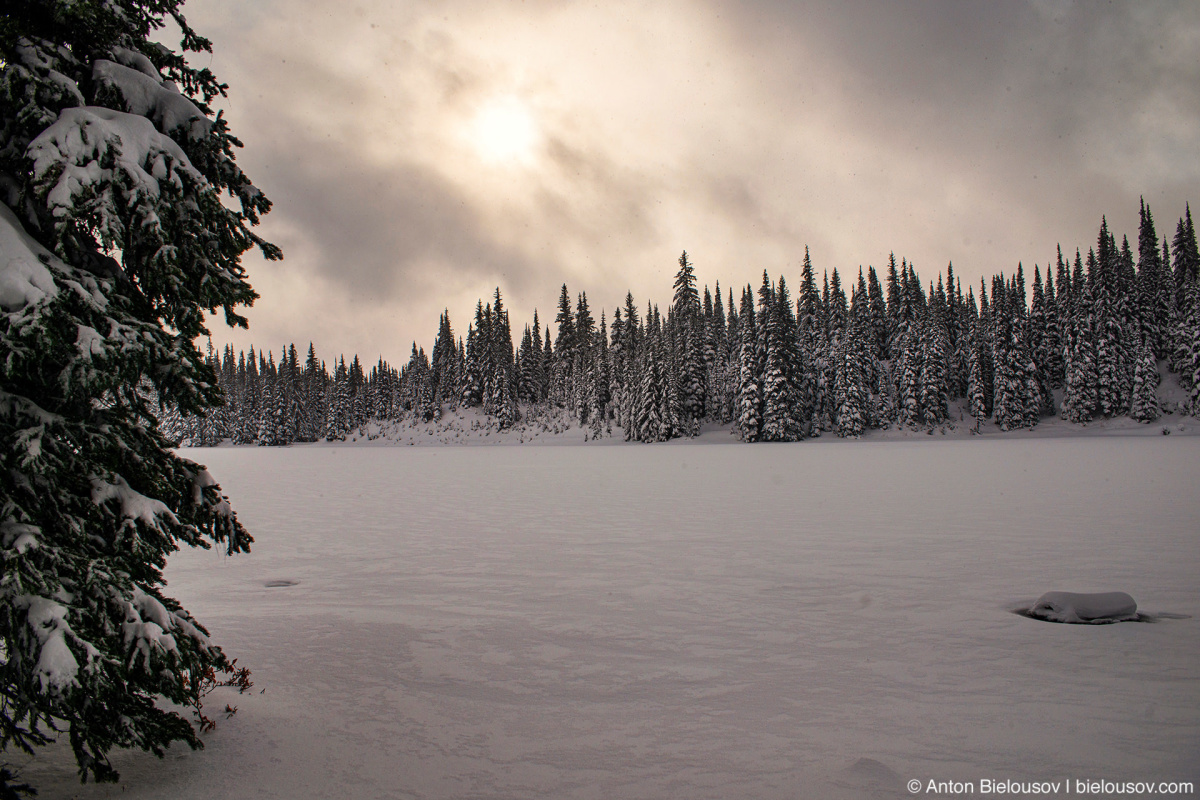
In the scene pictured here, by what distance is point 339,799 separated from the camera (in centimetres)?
347

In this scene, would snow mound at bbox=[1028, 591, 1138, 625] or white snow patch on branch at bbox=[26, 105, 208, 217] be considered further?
snow mound at bbox=[1028, 591, 1138, 625]

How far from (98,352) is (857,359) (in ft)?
244

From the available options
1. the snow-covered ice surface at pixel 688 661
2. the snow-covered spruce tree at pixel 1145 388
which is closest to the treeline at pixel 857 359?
the snow-covered spruce tree at pixel 1145 388

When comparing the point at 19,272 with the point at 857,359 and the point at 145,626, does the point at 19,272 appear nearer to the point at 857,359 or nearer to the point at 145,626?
the point at 145,626

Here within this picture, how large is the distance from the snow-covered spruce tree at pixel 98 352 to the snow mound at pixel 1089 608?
7860mm

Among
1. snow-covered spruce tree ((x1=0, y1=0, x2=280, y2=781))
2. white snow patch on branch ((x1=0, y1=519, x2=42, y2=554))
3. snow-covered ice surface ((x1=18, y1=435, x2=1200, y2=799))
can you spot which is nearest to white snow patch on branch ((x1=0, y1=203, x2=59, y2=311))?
snow-covered spruce tree ((x1=0, y1=0, x2=280, y2=781))

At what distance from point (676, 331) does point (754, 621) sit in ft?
223

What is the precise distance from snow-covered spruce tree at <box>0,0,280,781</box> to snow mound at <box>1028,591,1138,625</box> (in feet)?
25.8

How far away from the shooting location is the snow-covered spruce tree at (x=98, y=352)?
111 inches

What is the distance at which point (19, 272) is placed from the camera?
281 centimetres

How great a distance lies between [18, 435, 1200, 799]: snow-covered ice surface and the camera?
12.2ft

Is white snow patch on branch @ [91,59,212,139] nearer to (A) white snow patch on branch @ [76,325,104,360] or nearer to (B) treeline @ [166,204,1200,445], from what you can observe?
(A) white snow patch on branch @ [76,325,104,360]

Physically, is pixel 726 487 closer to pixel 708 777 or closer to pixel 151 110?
pixel 708 777


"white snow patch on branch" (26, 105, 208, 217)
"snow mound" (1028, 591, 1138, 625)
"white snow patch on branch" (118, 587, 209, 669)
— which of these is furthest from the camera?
"snow mound" (1028, 591, 1138, 625)
